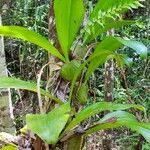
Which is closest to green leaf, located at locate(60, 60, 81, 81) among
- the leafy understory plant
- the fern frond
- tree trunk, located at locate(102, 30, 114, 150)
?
the leafy understory plant

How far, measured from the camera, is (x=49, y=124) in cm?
90

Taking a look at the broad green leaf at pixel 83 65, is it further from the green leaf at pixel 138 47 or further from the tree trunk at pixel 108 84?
the tree trunk at pixel 108 84

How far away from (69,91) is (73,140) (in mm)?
164

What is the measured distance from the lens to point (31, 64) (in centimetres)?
351

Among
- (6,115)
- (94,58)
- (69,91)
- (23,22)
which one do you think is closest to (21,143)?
(69,91)

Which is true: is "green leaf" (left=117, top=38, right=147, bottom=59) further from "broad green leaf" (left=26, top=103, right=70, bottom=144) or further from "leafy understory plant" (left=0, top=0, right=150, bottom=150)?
"broad green leaf" (left=26, top=103, right=70, bottom=144)

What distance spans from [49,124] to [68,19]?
0.36 m

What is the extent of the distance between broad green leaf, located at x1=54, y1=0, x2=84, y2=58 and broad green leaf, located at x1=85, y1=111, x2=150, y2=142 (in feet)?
0.85

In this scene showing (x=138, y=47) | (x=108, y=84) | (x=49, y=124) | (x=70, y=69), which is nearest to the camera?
(x=49, y=124)

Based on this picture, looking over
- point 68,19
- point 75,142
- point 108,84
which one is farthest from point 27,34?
point 108,84

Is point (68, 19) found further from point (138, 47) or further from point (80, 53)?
point (138, 47)

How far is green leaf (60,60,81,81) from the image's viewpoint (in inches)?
44.3

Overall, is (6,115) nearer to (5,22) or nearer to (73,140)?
(73,140)

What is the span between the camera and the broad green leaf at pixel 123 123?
3.13 feet
